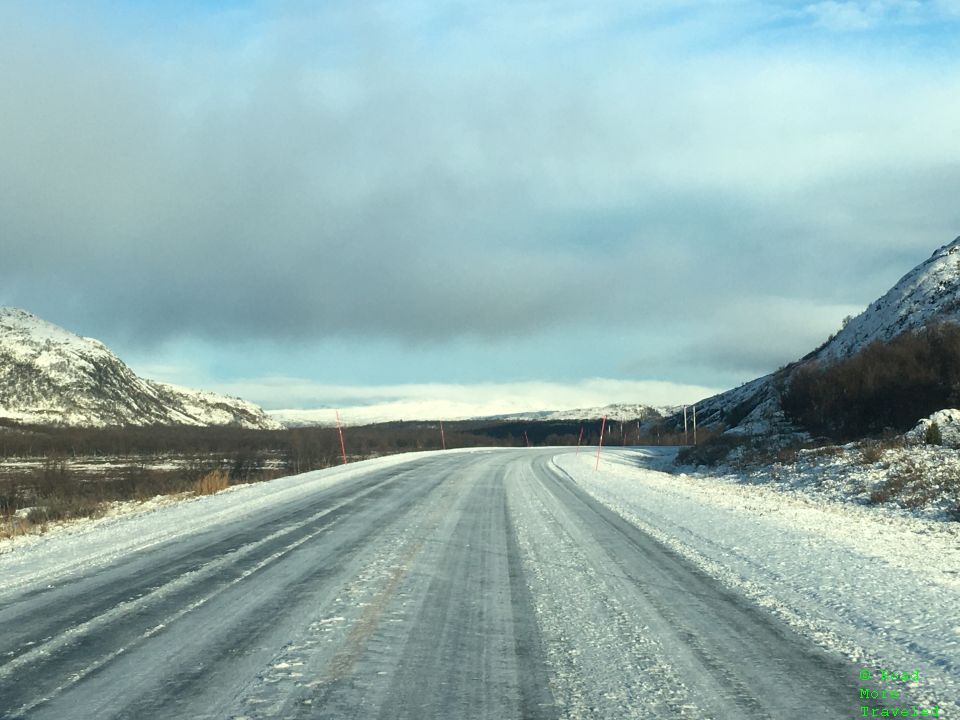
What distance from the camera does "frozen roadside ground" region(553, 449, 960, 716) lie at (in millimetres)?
5242

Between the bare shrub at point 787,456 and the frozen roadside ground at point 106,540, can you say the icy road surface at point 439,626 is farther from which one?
the bare shrub at point 787,456

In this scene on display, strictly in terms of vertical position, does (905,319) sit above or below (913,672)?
above

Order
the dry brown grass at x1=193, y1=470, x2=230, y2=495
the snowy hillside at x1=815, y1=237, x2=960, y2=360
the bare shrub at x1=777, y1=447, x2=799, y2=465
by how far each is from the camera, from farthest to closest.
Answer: the snowy hillside at x1=815, y1=237, x2=960, y2=360 < the bare shrub at x1=777, y1=447, x2=799, y2=465 < the dry brown grass at x1=193, y1=470, x2=230, y2=495

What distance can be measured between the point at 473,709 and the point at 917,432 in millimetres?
24000

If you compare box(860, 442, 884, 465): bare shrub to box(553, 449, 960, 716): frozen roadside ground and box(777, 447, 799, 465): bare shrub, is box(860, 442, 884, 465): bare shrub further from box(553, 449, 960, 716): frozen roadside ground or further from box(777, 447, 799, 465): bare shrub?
box(553, 449, 960, 716): frozen roadside ground

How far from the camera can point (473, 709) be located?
13.5ft

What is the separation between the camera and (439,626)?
5785 millimetres

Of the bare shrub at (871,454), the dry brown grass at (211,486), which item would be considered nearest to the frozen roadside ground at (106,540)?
the dry brown grass at (211,486)

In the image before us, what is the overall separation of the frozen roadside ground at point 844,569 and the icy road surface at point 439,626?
5 centimetres

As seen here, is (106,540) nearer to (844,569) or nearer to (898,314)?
(844,569)

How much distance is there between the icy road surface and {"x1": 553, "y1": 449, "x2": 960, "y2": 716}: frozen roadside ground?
0.05 metres

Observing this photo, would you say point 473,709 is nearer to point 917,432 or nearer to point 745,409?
point 917,432

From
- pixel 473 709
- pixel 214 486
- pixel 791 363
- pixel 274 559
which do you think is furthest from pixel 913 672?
pixel 791 363

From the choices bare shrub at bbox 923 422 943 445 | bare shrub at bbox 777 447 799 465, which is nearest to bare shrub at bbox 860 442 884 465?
bare shrub at bbox 923 422 943 445
